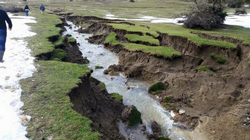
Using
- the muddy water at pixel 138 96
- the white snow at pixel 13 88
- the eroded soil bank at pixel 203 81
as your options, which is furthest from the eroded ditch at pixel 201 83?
the white snow at pixel 13 88

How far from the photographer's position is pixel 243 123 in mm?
10961

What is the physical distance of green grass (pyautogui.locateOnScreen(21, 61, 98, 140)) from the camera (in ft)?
23.9

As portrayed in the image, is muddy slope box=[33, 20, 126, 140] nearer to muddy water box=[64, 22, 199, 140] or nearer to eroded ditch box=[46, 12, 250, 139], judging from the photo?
muddy water box=[64, 22, 199, 140]

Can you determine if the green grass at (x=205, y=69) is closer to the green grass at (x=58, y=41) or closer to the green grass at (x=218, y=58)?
the green grass at (x=218, y=58)

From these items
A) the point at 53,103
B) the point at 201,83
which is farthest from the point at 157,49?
the point at 53,103

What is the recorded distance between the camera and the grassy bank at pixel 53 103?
7.27 m

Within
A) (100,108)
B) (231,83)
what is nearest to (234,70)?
(231,83)

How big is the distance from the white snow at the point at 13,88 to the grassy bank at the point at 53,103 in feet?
0.93

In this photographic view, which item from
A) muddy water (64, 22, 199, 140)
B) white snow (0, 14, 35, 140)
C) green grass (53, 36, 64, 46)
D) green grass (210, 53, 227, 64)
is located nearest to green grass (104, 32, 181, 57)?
muddy water (64, 22, 199, 140)

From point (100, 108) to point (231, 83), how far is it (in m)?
9.93

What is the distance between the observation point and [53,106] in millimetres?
8602

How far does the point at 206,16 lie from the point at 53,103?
85.8 ft

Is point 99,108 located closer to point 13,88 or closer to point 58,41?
point 13,88

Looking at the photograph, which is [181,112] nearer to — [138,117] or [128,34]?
[138,117]
